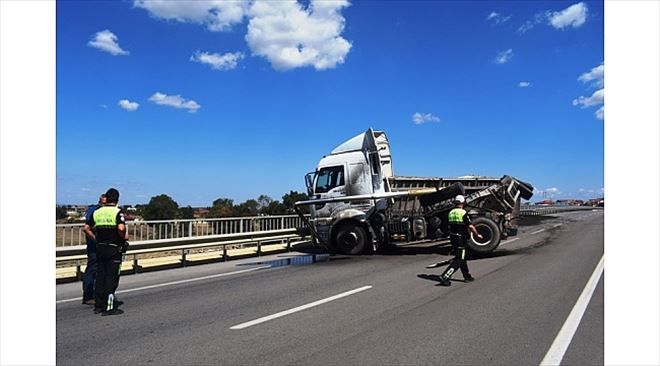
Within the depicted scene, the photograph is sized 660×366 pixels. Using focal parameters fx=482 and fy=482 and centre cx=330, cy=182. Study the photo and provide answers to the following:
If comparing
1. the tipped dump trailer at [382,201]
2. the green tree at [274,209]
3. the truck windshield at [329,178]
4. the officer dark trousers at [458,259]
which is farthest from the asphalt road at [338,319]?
the green tree at [274,209]

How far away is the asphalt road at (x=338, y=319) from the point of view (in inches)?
199

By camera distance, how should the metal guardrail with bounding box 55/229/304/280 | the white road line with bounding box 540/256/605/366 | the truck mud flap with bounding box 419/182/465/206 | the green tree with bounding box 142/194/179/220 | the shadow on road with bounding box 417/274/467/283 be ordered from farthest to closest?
the green tree with bounding box 142/194/179/220
the truck mud flap with bounding box 419/182/465/206
the metal guardrail with bounding box 55/229/304/280
the shadow on road with bounding box 417/274/467/283
the white road line with bounding box 540/256/605/366


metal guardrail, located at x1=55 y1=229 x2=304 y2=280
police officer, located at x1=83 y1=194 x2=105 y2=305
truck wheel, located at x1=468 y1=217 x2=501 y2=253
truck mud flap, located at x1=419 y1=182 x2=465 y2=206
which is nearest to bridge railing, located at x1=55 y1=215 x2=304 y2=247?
metal guardrail, located at x1=55 y1=229 x2=304 y2=280

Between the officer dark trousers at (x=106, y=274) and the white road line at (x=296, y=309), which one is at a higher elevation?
the officer dark trousers at (x=106, y=274)

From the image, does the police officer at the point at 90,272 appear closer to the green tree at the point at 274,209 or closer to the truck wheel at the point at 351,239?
the truck wheel at the point at 351,239

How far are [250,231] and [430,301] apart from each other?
39.8 feet

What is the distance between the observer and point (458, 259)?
9.31 meters

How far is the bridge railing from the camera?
40.4ft

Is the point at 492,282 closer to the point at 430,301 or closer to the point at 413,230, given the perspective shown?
the point at 430,301

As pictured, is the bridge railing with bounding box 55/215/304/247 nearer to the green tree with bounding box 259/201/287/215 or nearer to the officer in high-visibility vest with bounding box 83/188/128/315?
the officer in high-visibility vest with bounding box 83/188/128/315

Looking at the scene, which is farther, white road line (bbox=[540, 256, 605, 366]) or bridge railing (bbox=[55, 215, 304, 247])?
bridge railing (bbox=[55, 215, 304, 247])

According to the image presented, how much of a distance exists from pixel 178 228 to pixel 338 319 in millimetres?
10098

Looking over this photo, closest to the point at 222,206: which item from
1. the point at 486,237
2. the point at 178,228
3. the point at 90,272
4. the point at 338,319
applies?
the point at 178,228

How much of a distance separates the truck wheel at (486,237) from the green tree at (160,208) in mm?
12861
